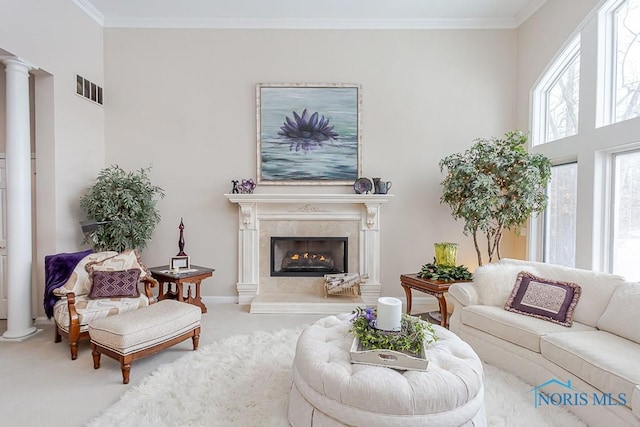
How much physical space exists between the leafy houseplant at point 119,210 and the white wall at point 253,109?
49 cm

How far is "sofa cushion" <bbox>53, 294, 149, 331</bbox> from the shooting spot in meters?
2.80

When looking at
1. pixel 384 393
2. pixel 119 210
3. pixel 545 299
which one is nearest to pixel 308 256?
pixel 119 210

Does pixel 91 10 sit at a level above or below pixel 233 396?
above

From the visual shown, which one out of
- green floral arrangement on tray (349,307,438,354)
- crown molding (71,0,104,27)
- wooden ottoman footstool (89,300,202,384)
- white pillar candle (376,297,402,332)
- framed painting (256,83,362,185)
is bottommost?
wooden ottoman footstool (89,300,202,384)

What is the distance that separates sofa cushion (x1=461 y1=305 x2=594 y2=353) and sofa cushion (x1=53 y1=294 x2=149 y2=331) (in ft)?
10.4

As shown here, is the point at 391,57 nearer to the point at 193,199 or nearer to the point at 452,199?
the point at 452,199

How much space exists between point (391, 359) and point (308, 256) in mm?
2915

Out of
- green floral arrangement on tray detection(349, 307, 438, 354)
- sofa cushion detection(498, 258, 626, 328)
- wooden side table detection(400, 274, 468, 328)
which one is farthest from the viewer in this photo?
wooden side table detection(400, 274, 468, 328)

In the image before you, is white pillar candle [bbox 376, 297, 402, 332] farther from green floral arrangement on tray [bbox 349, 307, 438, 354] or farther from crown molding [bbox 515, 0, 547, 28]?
crown molding [bbox 515, 0, 547, 28]

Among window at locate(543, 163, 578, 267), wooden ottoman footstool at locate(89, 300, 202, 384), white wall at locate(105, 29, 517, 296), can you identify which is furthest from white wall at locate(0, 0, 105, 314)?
window at locate(543, 163, 578, 267)

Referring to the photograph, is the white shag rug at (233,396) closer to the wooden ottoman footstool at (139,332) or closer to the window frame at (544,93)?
the wooden ottoman footstool at (139,332)

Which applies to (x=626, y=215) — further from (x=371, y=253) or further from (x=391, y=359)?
(x=391, y=359)

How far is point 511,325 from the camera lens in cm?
248

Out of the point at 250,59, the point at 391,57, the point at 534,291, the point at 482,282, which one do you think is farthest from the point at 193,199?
the point at 534,291
